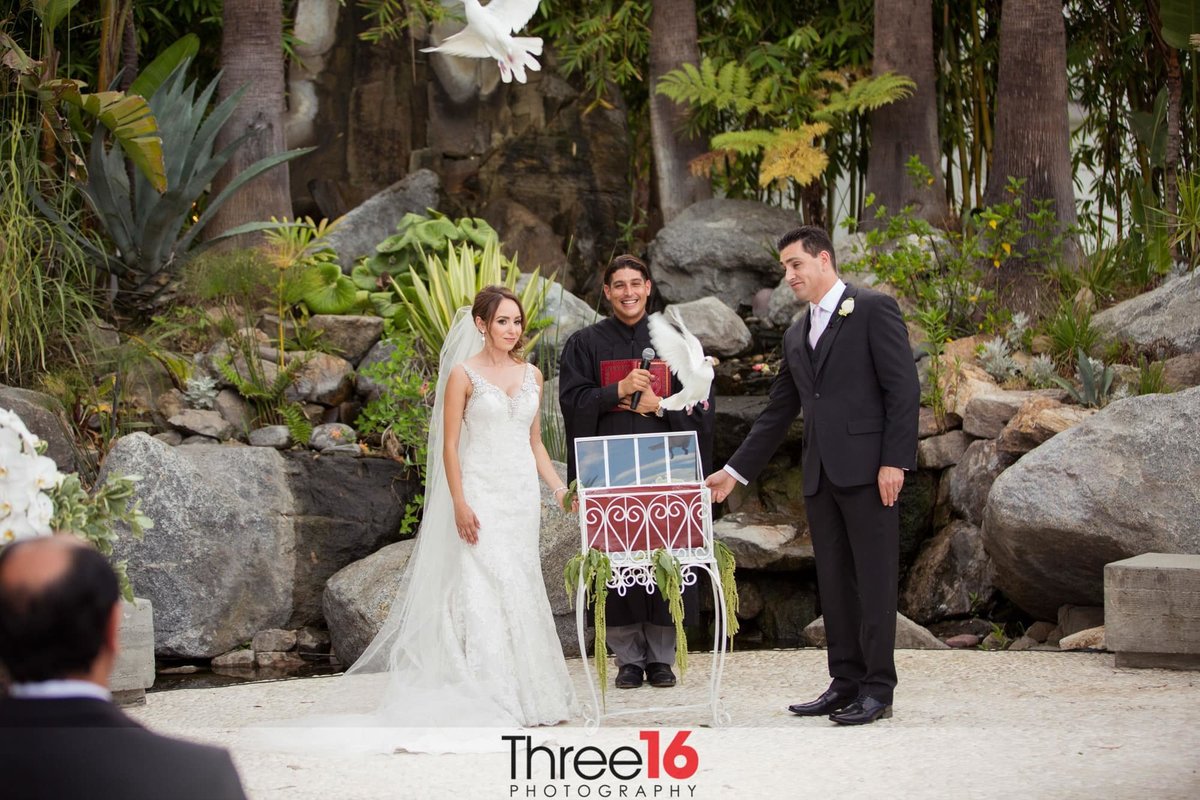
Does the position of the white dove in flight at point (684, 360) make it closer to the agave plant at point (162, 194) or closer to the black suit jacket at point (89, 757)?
the black suit jacket at point (89, 757)

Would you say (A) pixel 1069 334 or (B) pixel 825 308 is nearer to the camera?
(B) pixel 825 308

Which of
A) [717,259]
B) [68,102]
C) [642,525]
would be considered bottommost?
[642,525]

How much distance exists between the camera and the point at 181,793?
158 cm

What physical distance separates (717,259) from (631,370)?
489cm

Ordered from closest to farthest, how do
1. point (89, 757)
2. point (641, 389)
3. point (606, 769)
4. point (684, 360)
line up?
point (89, 757)
point (606, 769)
point (684, 360)
point (641, 389)

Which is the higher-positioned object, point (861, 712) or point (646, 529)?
point (646, 529)

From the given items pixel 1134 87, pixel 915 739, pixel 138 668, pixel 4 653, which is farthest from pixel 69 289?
pixel 1134 87

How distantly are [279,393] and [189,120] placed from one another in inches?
89.5

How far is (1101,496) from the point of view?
6262mm

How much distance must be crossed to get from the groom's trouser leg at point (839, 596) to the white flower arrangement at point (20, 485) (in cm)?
279

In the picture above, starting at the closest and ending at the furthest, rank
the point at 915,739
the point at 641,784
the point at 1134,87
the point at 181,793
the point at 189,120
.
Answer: the point at 181,793 → the point at 641,784 → the point at 915,739 → the point at 189,120 → the point at 1134,87

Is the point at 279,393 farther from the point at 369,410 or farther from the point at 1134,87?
the point at 1134,87

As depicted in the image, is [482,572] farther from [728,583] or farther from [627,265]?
[627,265]

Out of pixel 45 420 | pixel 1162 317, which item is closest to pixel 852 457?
pixel 1162 317
